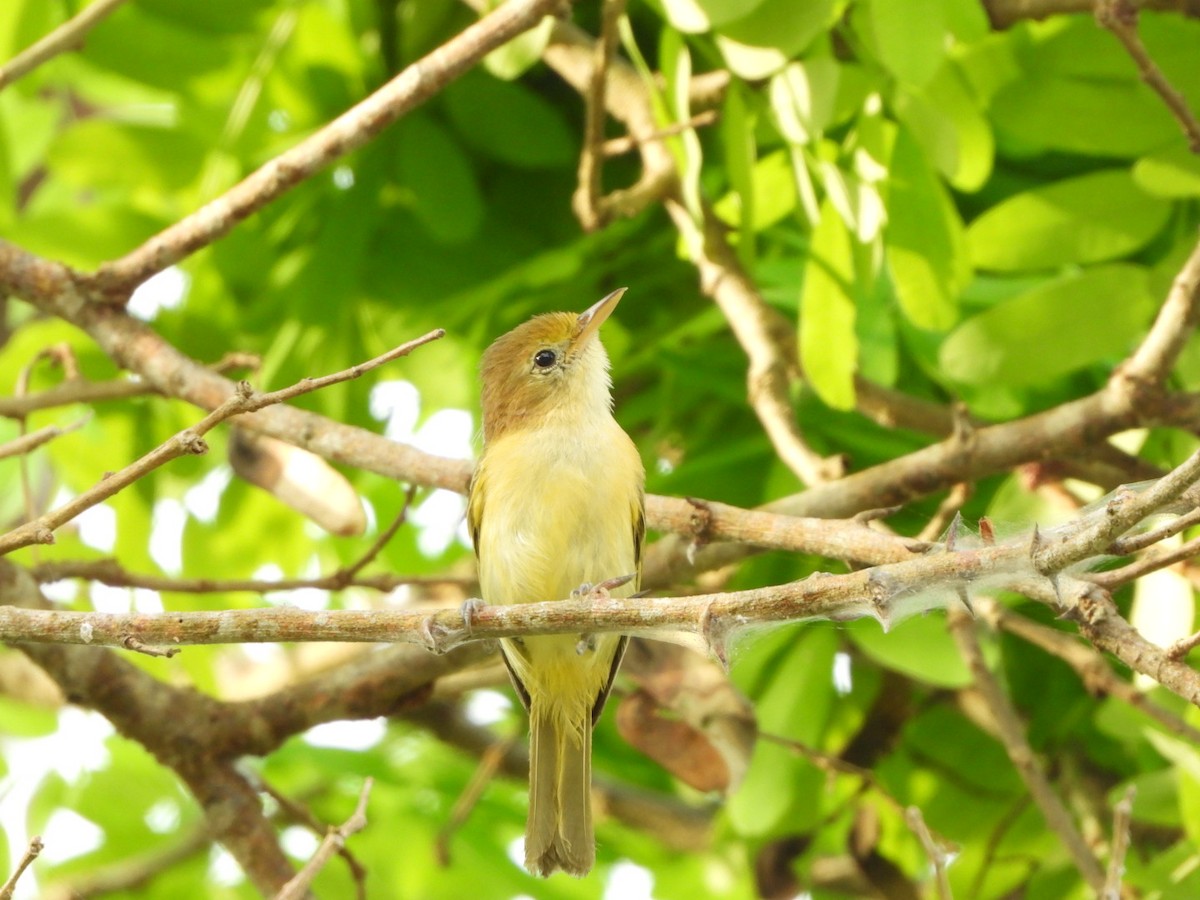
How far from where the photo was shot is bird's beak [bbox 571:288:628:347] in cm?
365

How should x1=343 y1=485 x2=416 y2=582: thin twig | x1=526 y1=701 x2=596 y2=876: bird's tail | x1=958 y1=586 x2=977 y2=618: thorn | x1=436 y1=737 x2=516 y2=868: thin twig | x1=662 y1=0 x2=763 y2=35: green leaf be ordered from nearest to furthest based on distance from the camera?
1. x1=958 y1=586 x2=977 y2=618: thorn
2. x1=662 y1=0 x2=763 y2=35: green leaf
3. x1=343 y1=485 x2=416 y2=582: thin twig
4. x1=526 y1=701 x2=596 y2=876: bird's tail
5. x1=436 y1=737 x2=516 y2=868: thin twig

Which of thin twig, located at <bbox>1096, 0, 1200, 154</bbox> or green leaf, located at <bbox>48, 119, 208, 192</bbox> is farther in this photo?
green leaf, located at <bbox>48, 119, 208, 192</bbox>

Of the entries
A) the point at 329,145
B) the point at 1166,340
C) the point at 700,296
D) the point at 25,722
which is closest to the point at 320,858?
the point at 329,145

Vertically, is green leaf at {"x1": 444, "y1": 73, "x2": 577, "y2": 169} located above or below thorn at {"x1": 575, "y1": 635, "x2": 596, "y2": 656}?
above

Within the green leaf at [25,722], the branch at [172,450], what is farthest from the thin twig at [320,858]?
the green leaf at [25,722]

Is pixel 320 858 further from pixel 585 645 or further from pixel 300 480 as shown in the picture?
pixel 585 645

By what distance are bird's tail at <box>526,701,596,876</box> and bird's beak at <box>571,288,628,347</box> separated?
102 centimetres

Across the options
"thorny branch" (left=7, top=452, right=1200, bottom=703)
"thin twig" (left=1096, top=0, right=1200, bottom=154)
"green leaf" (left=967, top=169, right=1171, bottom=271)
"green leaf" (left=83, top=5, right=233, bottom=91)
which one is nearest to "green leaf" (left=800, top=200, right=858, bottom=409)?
"green leaf" (left=967, top=169, right=1171, bottom=271)

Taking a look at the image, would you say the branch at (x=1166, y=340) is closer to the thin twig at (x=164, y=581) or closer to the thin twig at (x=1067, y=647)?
the thin twig at (x=1067, y=647)

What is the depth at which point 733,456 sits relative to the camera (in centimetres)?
373

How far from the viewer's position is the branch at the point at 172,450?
211 cm

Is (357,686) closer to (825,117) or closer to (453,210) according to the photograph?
(453,210)

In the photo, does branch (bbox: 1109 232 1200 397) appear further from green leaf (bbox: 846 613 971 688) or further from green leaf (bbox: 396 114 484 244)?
green leaf (bbox: 396 114 484 244)

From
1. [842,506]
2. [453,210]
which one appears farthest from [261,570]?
[842,506]
